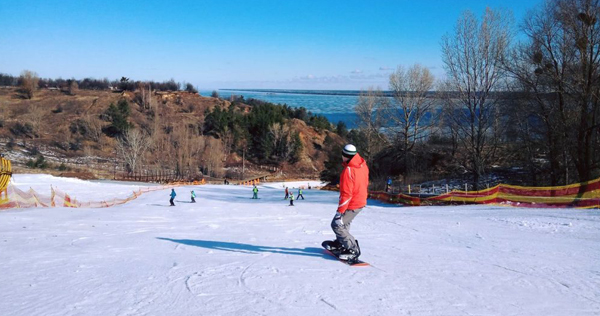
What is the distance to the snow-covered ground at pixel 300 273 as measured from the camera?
468cm

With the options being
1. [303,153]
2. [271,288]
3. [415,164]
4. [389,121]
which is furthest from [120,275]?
[303,153]

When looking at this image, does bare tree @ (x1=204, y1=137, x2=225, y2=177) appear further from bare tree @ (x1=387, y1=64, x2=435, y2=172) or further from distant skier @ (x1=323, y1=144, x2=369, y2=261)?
distant skier @ (x1=323, y1=144, x2=369, y2=261)

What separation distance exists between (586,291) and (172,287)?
5564mm

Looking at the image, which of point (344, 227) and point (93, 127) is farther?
point (93, 127)

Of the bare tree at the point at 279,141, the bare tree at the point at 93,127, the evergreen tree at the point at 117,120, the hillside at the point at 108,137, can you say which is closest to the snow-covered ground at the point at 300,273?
the hillside at the point at 108,137

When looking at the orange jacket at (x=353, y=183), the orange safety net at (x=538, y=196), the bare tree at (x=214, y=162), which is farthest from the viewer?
the bare tree at (x=214, y=162)

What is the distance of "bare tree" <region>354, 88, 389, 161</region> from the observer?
42.5m

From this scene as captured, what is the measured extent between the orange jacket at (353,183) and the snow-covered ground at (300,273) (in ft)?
3.52

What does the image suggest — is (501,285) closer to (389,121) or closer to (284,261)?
(284,261)

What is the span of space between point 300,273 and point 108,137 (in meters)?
95.4

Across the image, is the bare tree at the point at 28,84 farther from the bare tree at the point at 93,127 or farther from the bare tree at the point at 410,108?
the bare tree at the point at 410,108

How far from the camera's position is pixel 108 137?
3556 inches

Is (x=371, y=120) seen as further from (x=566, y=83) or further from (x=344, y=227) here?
(x=344, y=227)

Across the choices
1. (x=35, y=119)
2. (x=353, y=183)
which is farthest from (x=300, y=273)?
(x=35, y=119)
